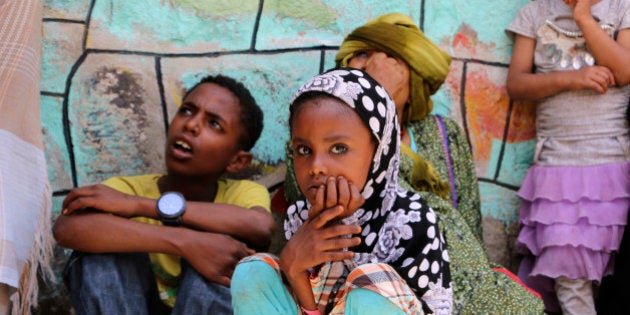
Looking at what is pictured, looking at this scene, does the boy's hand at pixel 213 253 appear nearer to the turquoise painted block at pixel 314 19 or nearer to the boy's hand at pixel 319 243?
the boy's hand at pixel 319 243

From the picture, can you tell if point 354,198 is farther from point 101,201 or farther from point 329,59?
point 329,59

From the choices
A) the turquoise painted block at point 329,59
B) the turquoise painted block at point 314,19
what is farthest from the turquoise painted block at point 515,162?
the turquoise painted block at point 329,59

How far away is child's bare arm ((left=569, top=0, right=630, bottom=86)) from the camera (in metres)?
3.22

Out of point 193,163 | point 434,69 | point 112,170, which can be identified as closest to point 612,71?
point 434,69

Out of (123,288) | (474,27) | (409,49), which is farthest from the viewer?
(474,27)

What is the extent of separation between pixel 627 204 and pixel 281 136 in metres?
1.52

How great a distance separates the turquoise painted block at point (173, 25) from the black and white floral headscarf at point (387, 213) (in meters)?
1.27

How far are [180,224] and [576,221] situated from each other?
168 centimetres

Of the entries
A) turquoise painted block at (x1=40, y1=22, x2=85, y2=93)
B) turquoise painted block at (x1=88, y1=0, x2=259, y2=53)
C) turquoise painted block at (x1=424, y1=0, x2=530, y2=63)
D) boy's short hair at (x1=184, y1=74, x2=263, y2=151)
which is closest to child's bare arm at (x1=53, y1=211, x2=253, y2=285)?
boy's short hair at (x1=184, y1=74, x2=263, y2=151)

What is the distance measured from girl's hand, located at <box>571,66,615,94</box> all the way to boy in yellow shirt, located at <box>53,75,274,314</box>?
141 centimetres

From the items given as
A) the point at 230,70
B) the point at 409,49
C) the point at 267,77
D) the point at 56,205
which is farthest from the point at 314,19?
the point at 56,205

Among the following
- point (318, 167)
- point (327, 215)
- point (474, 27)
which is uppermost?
point (474, 27)

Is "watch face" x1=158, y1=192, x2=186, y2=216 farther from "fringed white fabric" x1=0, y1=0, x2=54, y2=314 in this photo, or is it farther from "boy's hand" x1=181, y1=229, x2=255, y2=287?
"fringed white fabric" x1=0, y1=0, x2=54, y2=314

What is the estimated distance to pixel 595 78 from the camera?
3260 mm
